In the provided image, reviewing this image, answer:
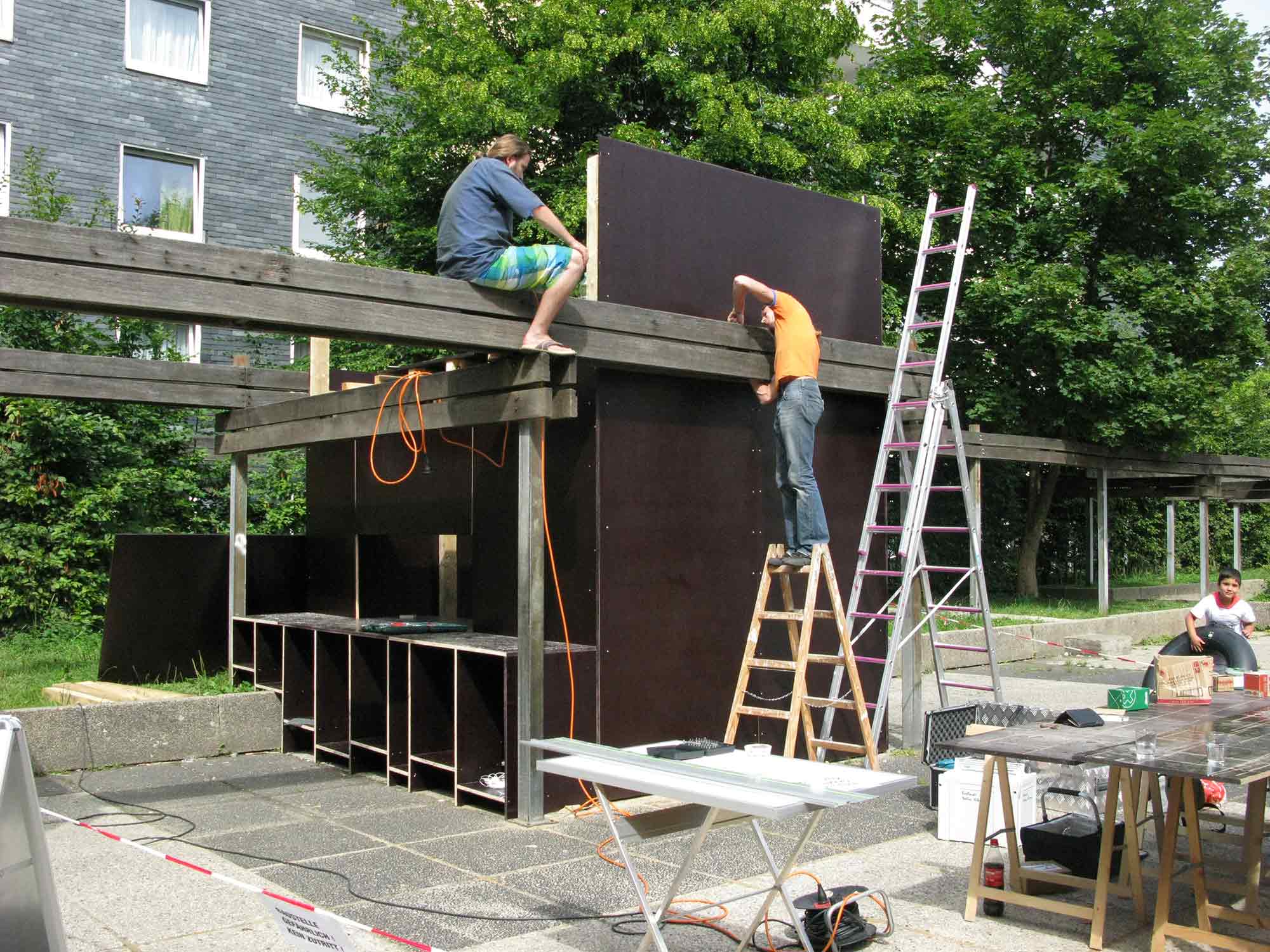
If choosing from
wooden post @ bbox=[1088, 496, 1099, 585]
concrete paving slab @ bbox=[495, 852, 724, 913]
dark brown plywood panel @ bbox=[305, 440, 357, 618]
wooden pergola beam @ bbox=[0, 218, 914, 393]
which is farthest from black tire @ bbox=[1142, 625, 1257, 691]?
wooden post @ bbox=[1088, 496, 1099, 585]

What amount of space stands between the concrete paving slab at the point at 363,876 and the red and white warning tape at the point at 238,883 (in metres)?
0.17

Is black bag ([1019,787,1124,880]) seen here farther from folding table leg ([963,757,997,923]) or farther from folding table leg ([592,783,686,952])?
folding table leg ([592,783,686,952])

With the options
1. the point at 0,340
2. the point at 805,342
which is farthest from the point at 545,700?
the point at 0,340

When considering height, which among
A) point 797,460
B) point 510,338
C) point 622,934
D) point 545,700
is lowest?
point 622,934

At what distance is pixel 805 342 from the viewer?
746cm

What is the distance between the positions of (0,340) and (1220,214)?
17886 millimetres

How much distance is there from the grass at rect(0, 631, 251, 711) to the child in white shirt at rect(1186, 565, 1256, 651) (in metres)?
7.30

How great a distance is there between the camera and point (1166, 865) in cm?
464

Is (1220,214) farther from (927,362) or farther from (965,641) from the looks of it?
(927,362)

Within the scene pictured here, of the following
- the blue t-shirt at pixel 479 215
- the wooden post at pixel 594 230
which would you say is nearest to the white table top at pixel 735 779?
the blue t-shirt at pixel 479 215

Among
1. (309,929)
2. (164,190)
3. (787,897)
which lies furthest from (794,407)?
(164,190)

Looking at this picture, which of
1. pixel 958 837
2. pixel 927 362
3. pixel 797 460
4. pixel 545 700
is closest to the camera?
pixel 958 837

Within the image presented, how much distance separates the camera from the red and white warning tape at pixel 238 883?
3553mm

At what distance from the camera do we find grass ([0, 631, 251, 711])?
365 inches
